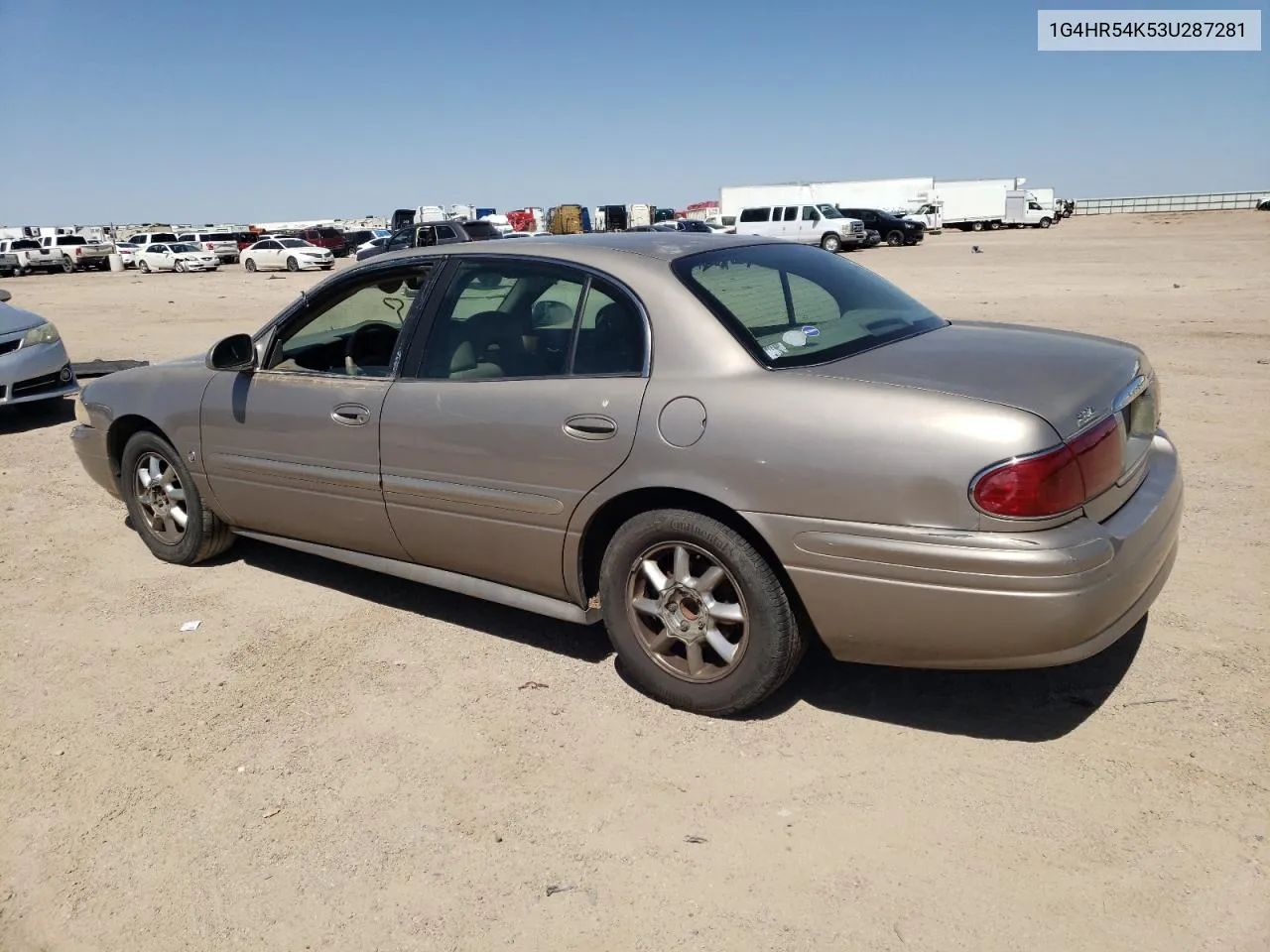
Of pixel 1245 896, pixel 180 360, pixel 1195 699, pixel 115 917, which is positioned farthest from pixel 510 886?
pixel 180 360

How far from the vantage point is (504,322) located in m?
3.91

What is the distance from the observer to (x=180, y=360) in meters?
5.14

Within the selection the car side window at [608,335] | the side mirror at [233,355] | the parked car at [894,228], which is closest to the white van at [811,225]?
the parked car at [894,228]

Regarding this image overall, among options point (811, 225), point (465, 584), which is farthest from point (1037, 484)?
point (811, 225)

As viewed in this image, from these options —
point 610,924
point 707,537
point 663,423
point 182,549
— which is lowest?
point 610,924

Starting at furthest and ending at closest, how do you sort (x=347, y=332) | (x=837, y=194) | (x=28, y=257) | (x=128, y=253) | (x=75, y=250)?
1. (x=837, y=194)
2. (x=75, y=250)
3. (x=28, y=257)
4. (x=128, y=253)
5. (x=347, y=332)

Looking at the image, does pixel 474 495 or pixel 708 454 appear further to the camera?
pixel 474 495

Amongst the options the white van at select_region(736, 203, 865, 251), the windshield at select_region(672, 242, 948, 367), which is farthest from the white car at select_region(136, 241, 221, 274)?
the windshield at select_region(672, 242, 948, 367)

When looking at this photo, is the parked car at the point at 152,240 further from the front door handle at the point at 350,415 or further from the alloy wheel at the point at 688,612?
the alloy wheel at the point at 688,612

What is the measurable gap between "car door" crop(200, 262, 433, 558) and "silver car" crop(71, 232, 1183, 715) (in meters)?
0.01

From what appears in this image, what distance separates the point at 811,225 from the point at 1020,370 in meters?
39.8

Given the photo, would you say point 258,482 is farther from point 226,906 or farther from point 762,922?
point 762,922

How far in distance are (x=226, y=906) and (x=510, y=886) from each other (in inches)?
29.5

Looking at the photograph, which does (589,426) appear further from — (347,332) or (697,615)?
(347,332)
